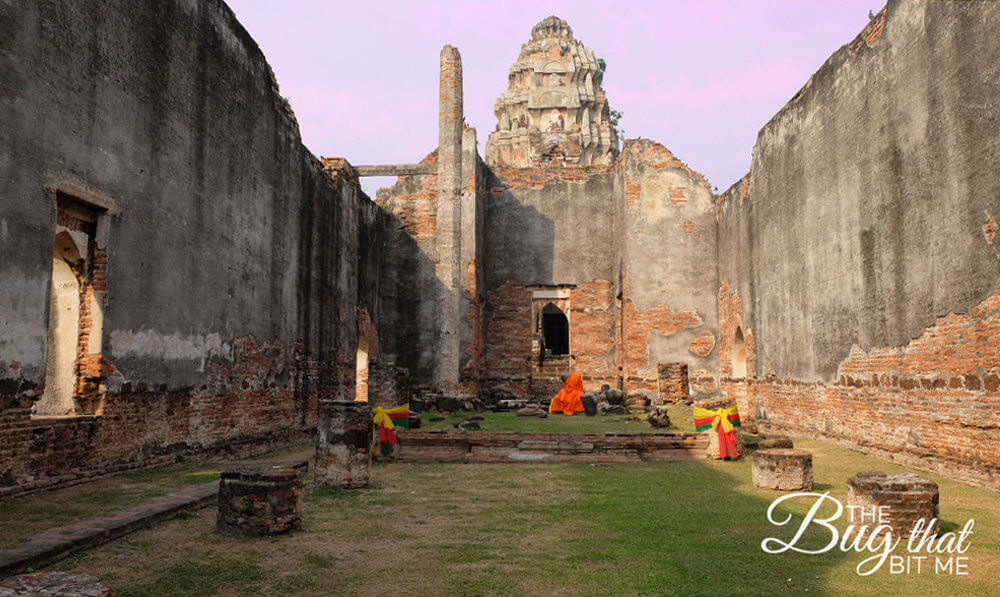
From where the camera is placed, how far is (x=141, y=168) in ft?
25.5

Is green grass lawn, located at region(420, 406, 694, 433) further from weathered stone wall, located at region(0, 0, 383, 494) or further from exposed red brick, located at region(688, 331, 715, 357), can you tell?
weathered stone wall, located at region(0, 0, 383, 494)

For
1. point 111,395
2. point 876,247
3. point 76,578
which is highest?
point 876,247

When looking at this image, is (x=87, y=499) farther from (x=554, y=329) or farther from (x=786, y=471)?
(x=554, y=329)

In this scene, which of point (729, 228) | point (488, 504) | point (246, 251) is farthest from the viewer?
point (729, 228)

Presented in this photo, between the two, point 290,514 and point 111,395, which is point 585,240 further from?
point 290,514

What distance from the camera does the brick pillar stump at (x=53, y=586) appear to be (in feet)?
8.61

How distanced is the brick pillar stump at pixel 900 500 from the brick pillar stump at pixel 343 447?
417cm

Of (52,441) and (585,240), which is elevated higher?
(585,240)

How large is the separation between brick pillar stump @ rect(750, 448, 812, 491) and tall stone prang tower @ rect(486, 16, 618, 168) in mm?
31132

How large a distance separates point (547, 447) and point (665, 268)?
9.99 meters

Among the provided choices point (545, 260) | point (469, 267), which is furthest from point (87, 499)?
point (545, 260)

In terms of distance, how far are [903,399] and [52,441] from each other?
907cm

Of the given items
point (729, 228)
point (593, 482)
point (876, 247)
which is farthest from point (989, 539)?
point (729, 228)

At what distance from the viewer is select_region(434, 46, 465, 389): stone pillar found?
18766mm
